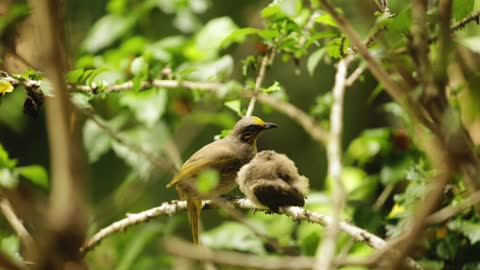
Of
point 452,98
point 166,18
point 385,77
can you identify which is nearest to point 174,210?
point 452,98

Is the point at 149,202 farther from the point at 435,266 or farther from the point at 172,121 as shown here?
the point at 435,266

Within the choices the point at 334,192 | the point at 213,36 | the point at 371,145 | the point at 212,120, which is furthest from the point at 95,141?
the point at 334,192

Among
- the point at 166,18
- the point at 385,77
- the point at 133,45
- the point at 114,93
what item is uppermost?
the point at 166,18

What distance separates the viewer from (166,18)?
6.79m

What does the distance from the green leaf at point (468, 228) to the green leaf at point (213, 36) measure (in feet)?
7.25

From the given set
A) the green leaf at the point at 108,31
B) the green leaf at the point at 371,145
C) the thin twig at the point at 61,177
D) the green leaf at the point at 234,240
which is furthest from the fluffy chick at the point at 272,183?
the green leaf at the point at 108,31

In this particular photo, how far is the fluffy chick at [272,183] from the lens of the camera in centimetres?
319

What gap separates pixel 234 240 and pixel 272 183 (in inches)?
72.9

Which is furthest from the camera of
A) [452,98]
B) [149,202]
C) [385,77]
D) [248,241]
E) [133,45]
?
[149,202]

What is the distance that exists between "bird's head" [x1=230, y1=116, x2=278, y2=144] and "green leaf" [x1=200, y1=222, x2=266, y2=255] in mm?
805

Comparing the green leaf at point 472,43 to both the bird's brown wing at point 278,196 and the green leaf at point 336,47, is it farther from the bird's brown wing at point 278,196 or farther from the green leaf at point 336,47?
the bird's brown wing at point 278,196

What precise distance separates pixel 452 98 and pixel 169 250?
10.9 ft

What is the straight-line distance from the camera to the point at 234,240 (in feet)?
16.5

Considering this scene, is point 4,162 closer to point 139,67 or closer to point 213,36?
point 139,67
